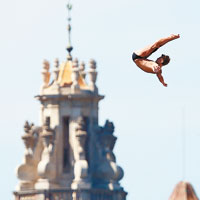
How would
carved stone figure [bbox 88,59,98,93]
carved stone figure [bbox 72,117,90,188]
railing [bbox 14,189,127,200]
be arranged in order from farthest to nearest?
carved stone figure [bbox 88,59,98,93]
carved stone figure [bbox 72,117,90,188]
railing [bbox 14,189,127,200]

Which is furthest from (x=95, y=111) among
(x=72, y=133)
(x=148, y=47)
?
(x=148, y=47)

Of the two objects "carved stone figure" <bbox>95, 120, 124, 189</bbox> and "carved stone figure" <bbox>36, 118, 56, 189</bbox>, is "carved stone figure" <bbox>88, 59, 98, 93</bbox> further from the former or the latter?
"carved stone figure" <bbox>36, 118, 56, 189</bbox>

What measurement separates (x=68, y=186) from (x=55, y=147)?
294 centimetres

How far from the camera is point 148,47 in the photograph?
41.0 meters

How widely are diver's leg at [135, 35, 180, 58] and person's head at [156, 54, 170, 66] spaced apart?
290mm

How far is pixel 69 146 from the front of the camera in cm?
14000

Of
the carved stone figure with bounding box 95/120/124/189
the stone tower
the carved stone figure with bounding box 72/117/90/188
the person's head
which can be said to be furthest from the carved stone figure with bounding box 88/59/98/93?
the person's head

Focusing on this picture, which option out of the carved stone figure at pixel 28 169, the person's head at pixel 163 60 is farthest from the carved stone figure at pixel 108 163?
the person's head at pixel 163 60

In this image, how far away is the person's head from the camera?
1613 inches

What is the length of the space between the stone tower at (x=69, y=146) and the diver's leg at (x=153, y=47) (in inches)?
3831

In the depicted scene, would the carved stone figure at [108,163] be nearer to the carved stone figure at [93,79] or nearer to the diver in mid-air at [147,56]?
the carved stone figure at [93,79]

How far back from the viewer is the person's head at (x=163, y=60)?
4097 centimetres

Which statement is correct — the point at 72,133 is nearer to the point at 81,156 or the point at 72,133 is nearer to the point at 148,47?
the point at 81,156

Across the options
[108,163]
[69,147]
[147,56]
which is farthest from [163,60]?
[108,163]
